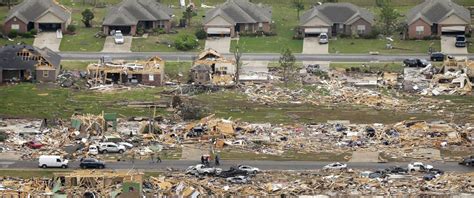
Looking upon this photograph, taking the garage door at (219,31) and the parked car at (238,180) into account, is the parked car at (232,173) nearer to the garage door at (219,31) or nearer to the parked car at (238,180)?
the parked car at (238,180)

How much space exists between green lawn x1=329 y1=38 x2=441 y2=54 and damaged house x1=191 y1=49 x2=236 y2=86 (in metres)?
9.32

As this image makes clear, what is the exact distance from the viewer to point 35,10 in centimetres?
12588

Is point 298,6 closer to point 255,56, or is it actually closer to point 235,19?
point 235,19

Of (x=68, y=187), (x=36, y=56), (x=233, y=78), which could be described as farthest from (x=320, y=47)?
(x=68, y=187)

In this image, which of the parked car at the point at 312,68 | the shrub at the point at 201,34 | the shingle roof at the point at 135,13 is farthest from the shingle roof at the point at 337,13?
the shingle roof at the point at 135,13

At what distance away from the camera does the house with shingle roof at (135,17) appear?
12344cm

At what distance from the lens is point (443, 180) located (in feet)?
289

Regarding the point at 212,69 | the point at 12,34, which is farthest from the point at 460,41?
the point at 12,34

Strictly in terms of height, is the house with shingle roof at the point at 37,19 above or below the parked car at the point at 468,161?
above

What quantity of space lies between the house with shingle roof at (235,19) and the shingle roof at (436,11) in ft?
32.7

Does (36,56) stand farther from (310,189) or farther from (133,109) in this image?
(310,189)

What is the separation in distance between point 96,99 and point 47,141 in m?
11.5

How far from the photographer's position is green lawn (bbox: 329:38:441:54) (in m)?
120

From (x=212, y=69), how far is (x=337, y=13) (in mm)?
14734
